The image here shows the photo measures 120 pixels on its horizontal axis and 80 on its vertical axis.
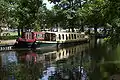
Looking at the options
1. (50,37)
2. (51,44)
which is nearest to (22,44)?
(51,44)

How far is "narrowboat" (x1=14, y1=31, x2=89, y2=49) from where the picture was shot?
181 feet

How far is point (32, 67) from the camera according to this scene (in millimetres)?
33062

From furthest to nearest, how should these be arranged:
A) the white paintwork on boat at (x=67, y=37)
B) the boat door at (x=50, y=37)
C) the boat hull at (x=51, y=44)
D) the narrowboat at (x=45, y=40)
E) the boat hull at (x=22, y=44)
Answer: the white paintwork on boat at (x=67, y=37) → the boat door at (x=50, y=37) → the boat hull at (x=51, y=44) → the narrowboat at (x=45, y=40) → the boat hull at (x=22, y=44)

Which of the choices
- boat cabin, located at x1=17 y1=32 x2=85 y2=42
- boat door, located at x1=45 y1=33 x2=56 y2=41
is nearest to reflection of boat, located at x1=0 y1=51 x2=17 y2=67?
boat cabin, located at x1=17 y1=32 x2=85 y2=42

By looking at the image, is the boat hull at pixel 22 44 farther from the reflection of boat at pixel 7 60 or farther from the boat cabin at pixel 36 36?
the reflection of boat at pixel 7 60

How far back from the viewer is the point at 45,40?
61125 millimetres

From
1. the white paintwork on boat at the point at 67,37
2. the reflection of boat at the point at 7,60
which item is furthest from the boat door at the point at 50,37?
the reflection of boat at the point at 7,60

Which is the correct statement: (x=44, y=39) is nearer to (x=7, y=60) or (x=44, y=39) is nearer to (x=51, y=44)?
(x=51, y=44)

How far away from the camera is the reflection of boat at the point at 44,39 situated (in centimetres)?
5525

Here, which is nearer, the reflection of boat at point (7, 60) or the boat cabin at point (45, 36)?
the reflection of boat at point (7, 60)

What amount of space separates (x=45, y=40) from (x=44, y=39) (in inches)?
11.9

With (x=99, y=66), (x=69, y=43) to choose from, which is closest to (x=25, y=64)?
(x=99, y=66)

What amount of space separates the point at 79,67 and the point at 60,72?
418 centimetres

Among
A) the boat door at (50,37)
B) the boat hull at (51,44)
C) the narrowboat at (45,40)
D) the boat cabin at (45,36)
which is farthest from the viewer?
the boat door at (50,37)
